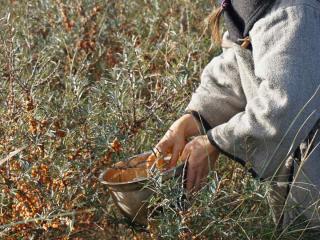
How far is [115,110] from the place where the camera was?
92.1 inches

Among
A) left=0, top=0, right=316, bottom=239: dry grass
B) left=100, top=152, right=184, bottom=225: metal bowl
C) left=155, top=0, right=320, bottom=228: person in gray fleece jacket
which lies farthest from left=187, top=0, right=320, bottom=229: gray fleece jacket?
left=100, top=152, right=184, bottom=225: metal bowl

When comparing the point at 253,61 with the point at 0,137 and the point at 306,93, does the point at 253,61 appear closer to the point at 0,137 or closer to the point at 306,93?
the point at 306,93

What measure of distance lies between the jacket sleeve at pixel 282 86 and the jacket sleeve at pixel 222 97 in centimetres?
28

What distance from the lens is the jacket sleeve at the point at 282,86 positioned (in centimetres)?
188

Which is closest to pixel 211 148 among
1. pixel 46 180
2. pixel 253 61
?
pixel 253 61

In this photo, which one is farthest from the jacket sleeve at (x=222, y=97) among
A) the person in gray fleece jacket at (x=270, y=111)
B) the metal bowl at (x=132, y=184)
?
the metal bowl at (x=132, y=184)

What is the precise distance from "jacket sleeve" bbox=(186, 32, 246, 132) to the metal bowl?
0.79 ft

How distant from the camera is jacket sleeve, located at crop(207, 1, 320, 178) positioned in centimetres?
188

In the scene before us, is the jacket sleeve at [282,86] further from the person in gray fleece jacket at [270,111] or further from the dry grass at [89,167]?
the dry grass at [89,167]

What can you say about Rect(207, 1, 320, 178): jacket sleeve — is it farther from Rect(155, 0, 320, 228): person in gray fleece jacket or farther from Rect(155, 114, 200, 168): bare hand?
Rect(155, 114, 200, 168): bare hand

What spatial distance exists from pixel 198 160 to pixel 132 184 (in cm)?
20

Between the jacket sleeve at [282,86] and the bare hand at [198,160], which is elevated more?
the jacket sleeve at [282,86]

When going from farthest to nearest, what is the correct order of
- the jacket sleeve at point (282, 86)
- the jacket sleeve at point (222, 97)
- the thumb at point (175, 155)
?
the jacket sleeve at point (222, 97) < the thumb at point (175, 155) < the jacket sleeve at point (282, 86)

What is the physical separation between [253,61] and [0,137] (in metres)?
0.80
